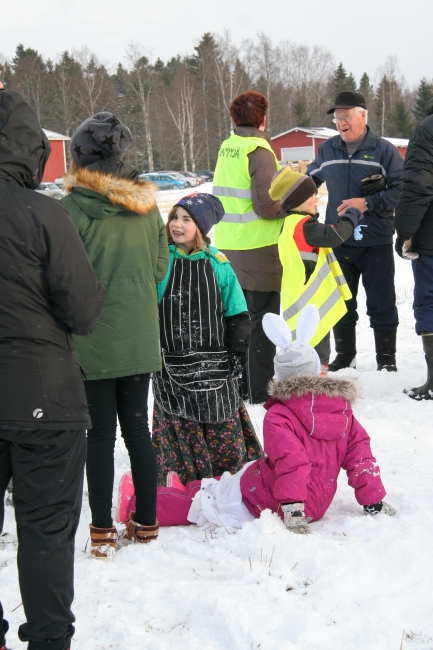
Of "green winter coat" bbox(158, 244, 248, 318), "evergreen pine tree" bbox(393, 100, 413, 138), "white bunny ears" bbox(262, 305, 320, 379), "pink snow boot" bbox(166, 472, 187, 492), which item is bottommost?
"pink snow boot" bbox(166, 472, 187, 492)

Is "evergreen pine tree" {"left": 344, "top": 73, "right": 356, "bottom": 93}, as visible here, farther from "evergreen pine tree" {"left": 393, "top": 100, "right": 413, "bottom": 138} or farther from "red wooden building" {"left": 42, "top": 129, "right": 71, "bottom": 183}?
"red wooden building" {"left": 42, "top": 129, "right": 71, "bottom": 183}

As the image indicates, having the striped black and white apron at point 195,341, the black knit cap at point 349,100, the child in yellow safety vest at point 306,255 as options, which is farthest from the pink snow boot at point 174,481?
the black knit cap at point 349,100

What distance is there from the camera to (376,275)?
5551mm

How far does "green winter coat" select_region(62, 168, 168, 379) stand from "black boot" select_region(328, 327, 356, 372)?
122 inches

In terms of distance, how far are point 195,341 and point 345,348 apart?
2.47m

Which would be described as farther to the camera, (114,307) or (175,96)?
(175,96)

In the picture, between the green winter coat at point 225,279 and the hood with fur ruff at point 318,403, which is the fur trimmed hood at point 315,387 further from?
the green winter coat at point 225,279

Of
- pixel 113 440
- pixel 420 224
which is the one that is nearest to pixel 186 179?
pixel 420 224

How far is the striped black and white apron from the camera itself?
375 centimetres

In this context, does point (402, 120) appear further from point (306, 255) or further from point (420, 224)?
point (306, 255)

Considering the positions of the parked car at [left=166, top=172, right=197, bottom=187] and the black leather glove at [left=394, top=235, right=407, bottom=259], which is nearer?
the black leather glove at [left=394, top=235, right=407, bottom=259]

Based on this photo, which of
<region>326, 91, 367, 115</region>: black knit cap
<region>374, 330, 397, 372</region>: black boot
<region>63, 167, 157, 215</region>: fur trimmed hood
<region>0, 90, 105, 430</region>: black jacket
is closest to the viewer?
<region>0, 90, 105, 430</region>: black jacket

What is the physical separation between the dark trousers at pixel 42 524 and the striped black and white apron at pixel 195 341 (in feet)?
5.26

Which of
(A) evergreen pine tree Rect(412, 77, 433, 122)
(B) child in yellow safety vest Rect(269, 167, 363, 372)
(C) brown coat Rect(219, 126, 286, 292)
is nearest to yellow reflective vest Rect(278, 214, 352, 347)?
(B) child in yellow safety vest Rect(269, 167, 363, 372)
